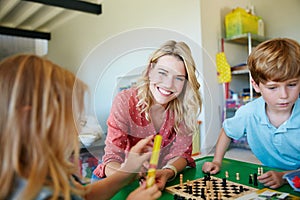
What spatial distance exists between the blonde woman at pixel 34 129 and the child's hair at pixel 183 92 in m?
0.34

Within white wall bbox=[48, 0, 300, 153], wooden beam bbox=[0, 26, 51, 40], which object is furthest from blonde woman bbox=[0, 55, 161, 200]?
wooden beam bbox=[0, 26, 51, 40]

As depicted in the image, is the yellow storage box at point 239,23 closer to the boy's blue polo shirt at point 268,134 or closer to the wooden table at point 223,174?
the boy's blue polo shirt at point 268,134

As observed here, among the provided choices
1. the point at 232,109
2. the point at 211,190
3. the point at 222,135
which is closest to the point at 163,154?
the point at 211,190

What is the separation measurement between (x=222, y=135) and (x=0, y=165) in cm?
87

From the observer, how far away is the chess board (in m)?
0.70

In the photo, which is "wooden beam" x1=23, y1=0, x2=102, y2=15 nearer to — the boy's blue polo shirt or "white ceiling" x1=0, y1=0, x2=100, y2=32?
"white ceiling" x1=0, y1=0, x2=100, y2=32

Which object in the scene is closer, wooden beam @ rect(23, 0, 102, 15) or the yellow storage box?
the yellow storage box


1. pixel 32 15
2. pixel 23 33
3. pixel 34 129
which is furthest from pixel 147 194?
pixel 23 33

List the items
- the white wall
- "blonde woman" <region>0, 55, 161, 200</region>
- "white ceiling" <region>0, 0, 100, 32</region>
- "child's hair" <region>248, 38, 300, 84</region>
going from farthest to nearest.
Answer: "white ceiling" <region>0, 0, 100, 32</region> < the white wall < "child's hair" <region>248, 38, 300, 84</region> < "blonde woman" <region>0, 55, 161, 200</region>

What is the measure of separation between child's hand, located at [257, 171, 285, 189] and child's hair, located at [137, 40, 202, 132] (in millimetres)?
247

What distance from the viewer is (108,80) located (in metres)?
0.72

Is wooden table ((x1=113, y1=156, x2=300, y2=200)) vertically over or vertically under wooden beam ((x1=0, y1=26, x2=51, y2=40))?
under

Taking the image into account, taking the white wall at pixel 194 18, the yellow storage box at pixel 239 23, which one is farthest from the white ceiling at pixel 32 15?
the yellow storage box at pixel 239 23

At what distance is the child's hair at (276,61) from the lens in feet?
2.89
